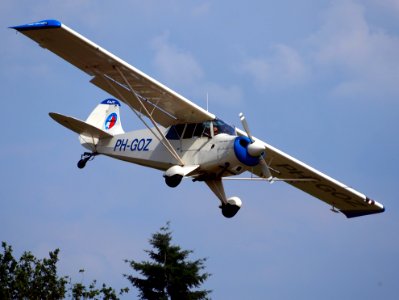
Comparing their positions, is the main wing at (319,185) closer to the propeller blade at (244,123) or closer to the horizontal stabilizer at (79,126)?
the propeller blade at (244,123)

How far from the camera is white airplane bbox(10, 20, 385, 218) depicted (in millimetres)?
23797

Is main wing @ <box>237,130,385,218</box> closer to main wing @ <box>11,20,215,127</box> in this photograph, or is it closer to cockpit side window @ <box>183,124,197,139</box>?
cockpit side window @ <box>183,124,197,139</box>

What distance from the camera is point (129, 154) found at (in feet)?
88.0

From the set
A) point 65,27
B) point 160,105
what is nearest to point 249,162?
point 160,105

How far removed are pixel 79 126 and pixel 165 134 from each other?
313 cm

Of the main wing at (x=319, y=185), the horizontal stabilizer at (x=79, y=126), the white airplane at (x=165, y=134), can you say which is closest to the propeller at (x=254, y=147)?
the white airplane at (x=165, y=134)

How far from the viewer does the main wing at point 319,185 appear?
27.5m

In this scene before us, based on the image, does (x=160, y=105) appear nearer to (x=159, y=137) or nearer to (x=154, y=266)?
(x=159, y=137)

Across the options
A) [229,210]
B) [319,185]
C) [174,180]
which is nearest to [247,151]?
[174,180]

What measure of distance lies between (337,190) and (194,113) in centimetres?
575

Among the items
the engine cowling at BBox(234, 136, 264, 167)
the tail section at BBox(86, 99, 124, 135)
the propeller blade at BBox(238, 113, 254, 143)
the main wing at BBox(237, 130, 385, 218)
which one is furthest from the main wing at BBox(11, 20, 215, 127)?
the tail section at BBox(86, 99, 124, 135)

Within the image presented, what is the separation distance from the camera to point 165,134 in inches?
1008

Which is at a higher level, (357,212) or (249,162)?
(357,212)

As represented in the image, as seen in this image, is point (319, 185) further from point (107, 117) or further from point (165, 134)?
point (107, 117)
